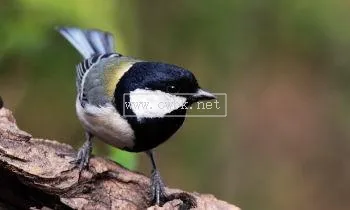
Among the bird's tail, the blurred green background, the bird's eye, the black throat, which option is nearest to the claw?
the black throat

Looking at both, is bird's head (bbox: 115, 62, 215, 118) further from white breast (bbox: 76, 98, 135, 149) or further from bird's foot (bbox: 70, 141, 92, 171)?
bird's foot (bbox: 70, 141, 92, 171)

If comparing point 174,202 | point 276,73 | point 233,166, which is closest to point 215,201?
point 174,202

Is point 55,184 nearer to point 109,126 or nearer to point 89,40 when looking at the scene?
point 109,126

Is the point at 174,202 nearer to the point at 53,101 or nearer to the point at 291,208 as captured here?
the point at 53,101

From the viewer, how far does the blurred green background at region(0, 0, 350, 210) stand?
3811mm

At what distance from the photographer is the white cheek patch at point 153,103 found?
2061 millimetres

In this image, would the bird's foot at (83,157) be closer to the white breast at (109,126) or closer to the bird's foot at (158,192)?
the white breast at (109,126)

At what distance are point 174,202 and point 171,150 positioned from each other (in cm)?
211

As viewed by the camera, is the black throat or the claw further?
the black throat

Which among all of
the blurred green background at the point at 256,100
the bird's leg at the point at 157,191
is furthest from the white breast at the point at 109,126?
the blurred green background at the point at 256,100

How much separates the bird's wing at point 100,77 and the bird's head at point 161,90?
0.16 metres


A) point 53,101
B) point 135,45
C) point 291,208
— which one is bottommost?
point 291,208

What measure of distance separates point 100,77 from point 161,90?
43cm

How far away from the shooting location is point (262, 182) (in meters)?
3.95
